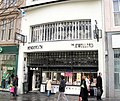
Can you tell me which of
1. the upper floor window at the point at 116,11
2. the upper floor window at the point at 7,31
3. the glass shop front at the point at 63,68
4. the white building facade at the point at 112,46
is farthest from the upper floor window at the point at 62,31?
the upper floor window at the point at 7,31

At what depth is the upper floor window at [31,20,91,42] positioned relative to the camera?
738 inches

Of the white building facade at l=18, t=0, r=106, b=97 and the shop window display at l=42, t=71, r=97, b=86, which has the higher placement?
the white building facade at l=18, t=0, r=106, b=97

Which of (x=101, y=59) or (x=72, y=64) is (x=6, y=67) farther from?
(x=101, y=59)

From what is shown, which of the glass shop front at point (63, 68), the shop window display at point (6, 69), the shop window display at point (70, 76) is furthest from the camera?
the shop window display at point (6, 69)

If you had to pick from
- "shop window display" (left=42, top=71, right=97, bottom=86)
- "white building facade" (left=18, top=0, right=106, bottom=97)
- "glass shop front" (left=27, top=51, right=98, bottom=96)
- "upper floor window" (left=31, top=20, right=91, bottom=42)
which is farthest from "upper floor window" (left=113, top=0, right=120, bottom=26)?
"shop window display" (left=42, top=71, right=97, bottom=86)

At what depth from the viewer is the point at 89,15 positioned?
1827 cm

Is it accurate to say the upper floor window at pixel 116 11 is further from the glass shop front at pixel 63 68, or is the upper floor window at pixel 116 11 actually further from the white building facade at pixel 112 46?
the glass shop front at pixel 63 68

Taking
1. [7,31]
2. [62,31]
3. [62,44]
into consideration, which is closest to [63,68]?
[62,44]

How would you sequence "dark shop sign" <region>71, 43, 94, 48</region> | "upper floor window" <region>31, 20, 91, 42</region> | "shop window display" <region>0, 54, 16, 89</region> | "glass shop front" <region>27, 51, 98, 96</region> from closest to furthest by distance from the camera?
1. "dark shop sign" <region>71, 43, 94, 48</region>
2. "glass shop front" <region>27, 51, 98, 96</region>
3. "upper floor window" <region>31, 20, 91, 42</region>
4. "shop window display" <region>0, 54, 16, 89</region>

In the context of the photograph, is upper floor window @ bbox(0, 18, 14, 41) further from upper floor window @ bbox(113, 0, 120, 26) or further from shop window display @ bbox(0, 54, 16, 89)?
upper floor window @ bbox(113, 0, 120, 26)

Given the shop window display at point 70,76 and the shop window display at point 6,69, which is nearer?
the shop window display at point 70,76

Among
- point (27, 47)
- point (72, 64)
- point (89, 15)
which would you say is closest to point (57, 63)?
point (72, 64)

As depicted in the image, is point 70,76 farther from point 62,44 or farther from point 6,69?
point 6,69

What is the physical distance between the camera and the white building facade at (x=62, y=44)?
17938 millimetres
